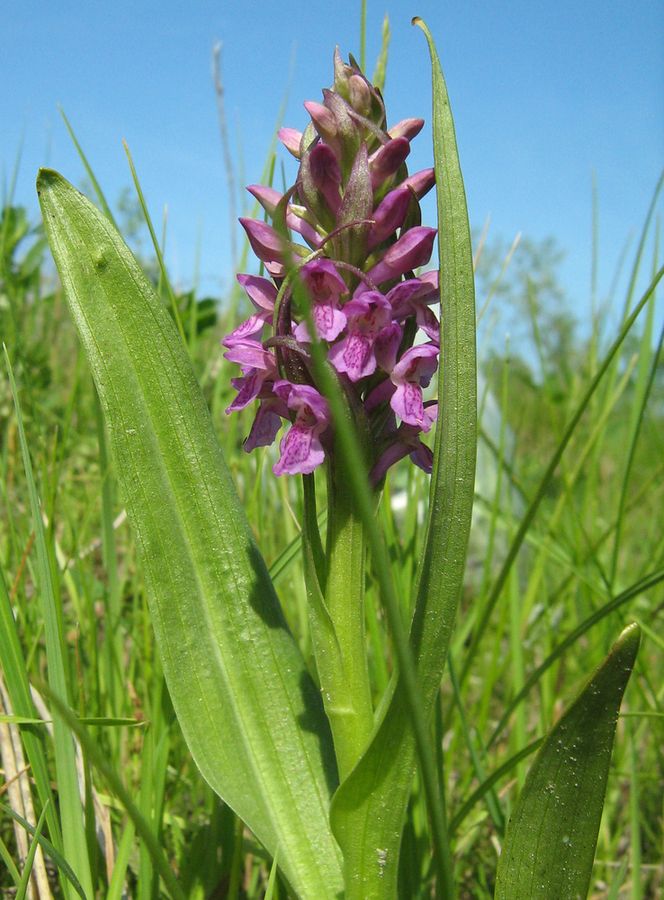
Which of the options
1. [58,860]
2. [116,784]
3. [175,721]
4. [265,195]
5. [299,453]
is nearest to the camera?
[116,784]

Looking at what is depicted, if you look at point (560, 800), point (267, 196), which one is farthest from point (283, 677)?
point (267, 196)

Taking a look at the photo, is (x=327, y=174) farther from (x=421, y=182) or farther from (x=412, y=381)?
(x=412, y=381)

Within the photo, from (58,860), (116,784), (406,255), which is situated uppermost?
(406,255)

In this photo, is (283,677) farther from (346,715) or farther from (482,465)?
(482,465)

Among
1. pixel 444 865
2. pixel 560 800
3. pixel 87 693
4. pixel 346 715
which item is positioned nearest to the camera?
pixel 444 865

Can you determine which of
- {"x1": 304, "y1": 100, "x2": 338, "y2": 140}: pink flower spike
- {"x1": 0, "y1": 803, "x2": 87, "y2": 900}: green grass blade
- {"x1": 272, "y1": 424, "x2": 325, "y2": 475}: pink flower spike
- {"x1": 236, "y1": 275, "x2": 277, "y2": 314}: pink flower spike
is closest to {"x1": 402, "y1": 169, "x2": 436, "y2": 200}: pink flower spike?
{"x1": 304, "y1": 100, "x2": 338, "y2": 140}: pink flower spike

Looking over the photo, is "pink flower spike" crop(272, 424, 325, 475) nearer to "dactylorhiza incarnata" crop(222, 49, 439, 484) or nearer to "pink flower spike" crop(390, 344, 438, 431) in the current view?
"dactylorhiza incarnata" crop(222, 49, 439, 484)

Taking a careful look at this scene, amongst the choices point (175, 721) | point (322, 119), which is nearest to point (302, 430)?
point (322, 119)

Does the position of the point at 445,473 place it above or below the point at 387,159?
below

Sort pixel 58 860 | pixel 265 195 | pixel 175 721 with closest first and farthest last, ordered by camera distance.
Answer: pixel 58 860
pixel 265 195
pixel 175 721
